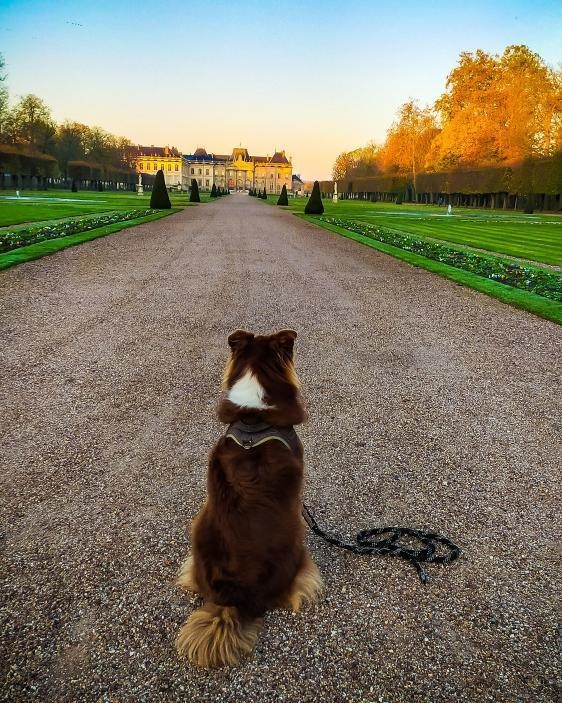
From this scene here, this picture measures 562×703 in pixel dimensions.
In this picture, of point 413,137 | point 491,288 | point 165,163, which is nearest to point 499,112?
point 413,137

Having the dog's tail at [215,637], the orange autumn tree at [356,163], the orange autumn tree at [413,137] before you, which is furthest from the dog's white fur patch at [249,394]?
the orange autumn tree at [356,163]

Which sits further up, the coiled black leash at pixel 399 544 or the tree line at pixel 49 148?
the tree line at pixel 49 148

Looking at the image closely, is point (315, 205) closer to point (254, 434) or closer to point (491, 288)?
point (491, 288)

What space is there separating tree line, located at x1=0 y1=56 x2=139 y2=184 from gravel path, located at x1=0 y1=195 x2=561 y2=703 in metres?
53.2

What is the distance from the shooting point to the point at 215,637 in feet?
8.53

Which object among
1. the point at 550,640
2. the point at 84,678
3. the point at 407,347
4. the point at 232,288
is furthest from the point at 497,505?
the point at 232,288

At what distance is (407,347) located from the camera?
26.6 ft

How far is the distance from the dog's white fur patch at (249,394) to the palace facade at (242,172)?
7323 inches

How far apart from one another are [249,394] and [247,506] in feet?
1.81

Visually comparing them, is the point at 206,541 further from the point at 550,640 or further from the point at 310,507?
the point at 550,640

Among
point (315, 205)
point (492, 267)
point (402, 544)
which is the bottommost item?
point (402, 544)

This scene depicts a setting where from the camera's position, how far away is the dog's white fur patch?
2646 millimetres

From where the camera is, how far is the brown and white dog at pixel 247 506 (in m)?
2.62

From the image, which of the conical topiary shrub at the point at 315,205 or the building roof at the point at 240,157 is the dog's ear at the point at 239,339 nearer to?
the conical topiary shrub at the point at 315,205
